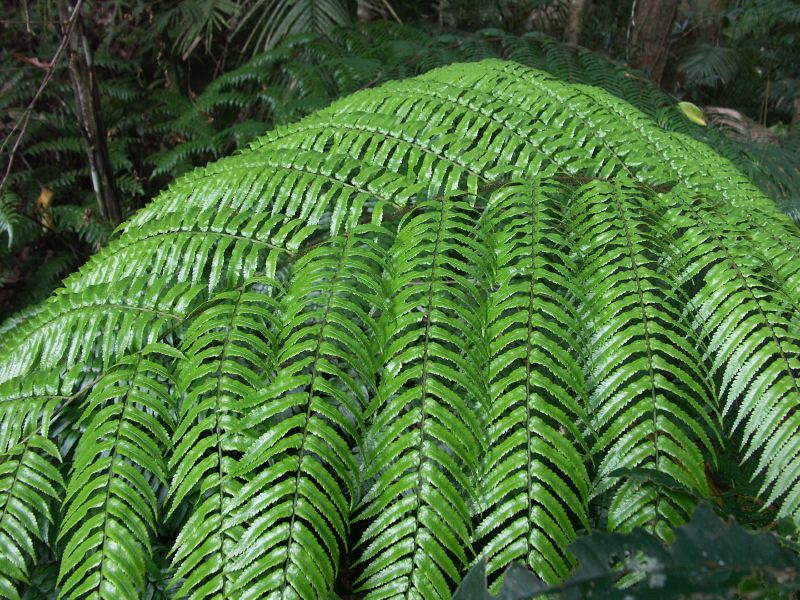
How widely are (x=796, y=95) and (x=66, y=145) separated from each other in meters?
6.66

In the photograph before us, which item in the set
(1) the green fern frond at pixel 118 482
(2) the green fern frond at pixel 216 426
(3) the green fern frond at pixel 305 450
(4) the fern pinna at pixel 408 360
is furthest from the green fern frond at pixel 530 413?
(1) the green fern frond at pixel 118 482

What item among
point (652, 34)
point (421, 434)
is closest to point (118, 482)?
point (421, 434)

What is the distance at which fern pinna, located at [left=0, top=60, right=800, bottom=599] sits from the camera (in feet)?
3.48

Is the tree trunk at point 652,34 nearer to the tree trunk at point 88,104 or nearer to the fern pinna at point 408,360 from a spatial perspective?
the fern pinna at point 408,360

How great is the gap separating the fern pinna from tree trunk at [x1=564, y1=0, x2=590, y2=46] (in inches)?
105

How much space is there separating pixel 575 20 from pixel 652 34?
0.59m

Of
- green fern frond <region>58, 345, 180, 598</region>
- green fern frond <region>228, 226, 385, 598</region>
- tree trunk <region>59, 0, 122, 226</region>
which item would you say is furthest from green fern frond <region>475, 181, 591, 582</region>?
tree trunk <region>59, 0, 122, 226</region>

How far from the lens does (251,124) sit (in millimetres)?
3211

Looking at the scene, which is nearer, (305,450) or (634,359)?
(305,450)

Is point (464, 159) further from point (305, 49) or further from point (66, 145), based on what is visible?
point (66, 145)

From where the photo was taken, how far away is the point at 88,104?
263 cm

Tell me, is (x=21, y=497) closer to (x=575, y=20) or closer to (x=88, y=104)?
(x=88, y=104)

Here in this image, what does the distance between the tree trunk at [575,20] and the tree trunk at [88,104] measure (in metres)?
3.07

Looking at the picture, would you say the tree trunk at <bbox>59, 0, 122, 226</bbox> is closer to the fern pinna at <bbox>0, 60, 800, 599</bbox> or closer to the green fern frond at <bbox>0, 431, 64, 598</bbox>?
the fern pinna at <bbox>0, 60, 800, 599</bbox>
